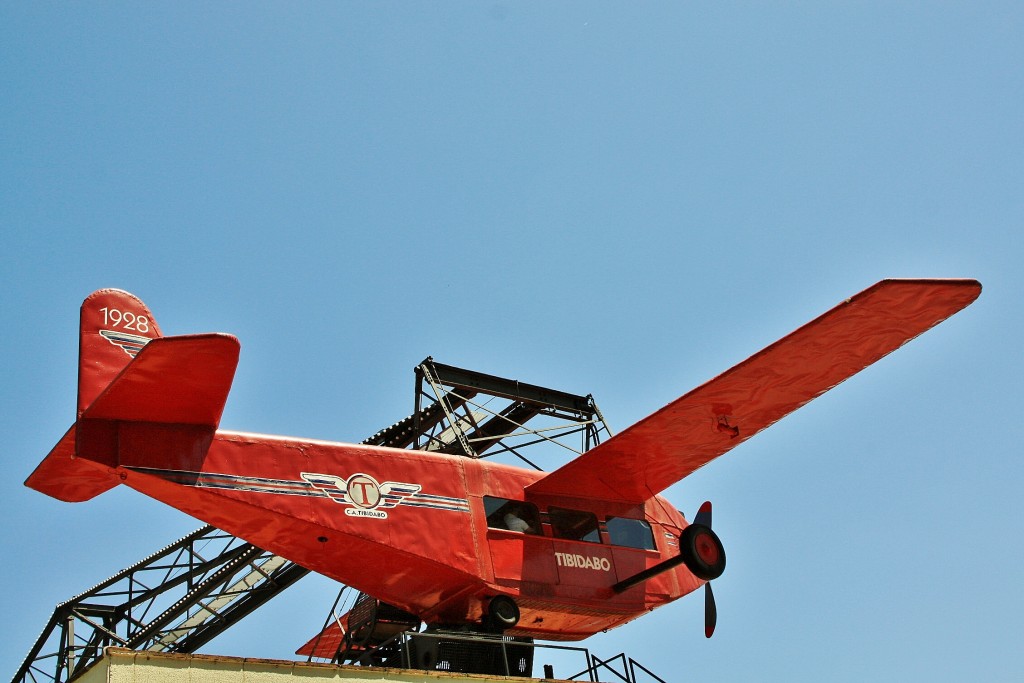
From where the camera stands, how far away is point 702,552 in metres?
19.2

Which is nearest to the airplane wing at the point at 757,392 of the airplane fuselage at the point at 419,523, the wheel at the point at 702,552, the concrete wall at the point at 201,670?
the airplane fuselage at the point at 419,523

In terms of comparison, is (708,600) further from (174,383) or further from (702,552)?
(174,383)

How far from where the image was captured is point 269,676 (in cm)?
1388

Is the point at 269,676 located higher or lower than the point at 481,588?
lower

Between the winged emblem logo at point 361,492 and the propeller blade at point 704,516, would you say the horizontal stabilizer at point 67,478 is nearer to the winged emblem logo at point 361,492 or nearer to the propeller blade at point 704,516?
the winged emblem logo at point 361,492

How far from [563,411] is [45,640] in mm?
19359

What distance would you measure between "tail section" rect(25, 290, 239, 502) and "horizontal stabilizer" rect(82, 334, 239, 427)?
0.05 ft

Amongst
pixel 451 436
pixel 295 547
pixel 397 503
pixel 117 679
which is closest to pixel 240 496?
pixel 295 547

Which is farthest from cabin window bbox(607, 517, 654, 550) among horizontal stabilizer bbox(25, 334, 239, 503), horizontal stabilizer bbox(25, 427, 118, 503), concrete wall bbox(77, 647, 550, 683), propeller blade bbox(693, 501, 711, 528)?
horizontal stabilizer bbox(25, 427, 118, 503)

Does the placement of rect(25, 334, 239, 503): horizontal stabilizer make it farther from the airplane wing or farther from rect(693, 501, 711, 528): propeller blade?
rect(693, 501, 711, 528): propeller blade

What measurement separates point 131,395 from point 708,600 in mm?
11411

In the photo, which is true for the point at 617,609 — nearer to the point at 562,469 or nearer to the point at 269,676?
the point at 562,469

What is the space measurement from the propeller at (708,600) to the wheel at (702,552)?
23.0 inches

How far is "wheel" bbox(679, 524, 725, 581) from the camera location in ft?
62.2
